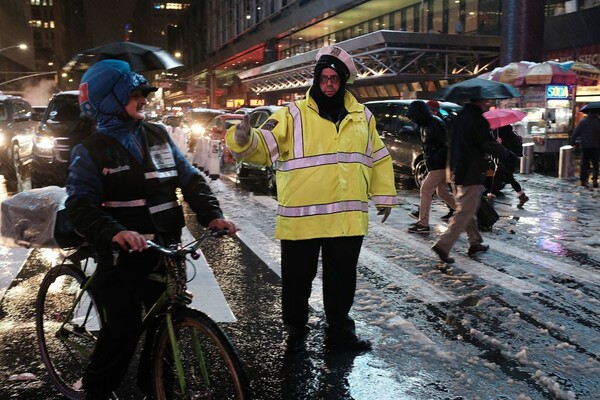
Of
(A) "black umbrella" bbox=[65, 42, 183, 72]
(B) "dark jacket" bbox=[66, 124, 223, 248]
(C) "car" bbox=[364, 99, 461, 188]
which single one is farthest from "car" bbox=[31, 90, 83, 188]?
(B) "dark jacket" bbox=[66, 124, 223, 248]

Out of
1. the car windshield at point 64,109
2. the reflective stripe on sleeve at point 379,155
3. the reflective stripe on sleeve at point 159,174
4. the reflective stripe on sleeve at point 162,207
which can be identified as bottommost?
the reflective stripe on sleeve at point 162,207

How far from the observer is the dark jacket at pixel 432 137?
842cm

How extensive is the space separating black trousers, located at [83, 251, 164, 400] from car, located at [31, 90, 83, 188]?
11007mm

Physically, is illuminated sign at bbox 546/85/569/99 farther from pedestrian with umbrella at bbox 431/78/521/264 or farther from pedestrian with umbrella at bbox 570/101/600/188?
pedestrian with umbrella at bbox 431/78/521/264

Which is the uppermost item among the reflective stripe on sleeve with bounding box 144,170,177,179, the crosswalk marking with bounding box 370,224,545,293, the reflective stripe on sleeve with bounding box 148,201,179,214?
the reflective stripe on sleeve with bounding box 144,170,177,179

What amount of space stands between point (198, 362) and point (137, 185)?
91 cm

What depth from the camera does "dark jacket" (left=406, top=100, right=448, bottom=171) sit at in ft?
27.6

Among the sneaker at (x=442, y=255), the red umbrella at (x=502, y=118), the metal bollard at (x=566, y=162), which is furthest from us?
the metal bollard at (x=566, y=162)

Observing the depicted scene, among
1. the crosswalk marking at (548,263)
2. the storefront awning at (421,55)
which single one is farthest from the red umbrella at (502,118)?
the storefront awning at (421,55)

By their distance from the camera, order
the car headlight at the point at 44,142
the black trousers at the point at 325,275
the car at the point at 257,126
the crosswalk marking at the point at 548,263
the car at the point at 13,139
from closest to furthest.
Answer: the black trousers at the point at 325,275, the crosswalk marking at the point at 548,263, the car headlight at the point at 44,142, the car at the point at 13,139, the car at the point at 257,126

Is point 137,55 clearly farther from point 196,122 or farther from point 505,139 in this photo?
point 196,122

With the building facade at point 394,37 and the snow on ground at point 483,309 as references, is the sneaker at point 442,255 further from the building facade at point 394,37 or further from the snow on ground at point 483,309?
the building facade at point 394,37

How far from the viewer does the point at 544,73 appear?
19.7 meters

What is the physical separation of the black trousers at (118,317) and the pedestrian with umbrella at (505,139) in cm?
860
